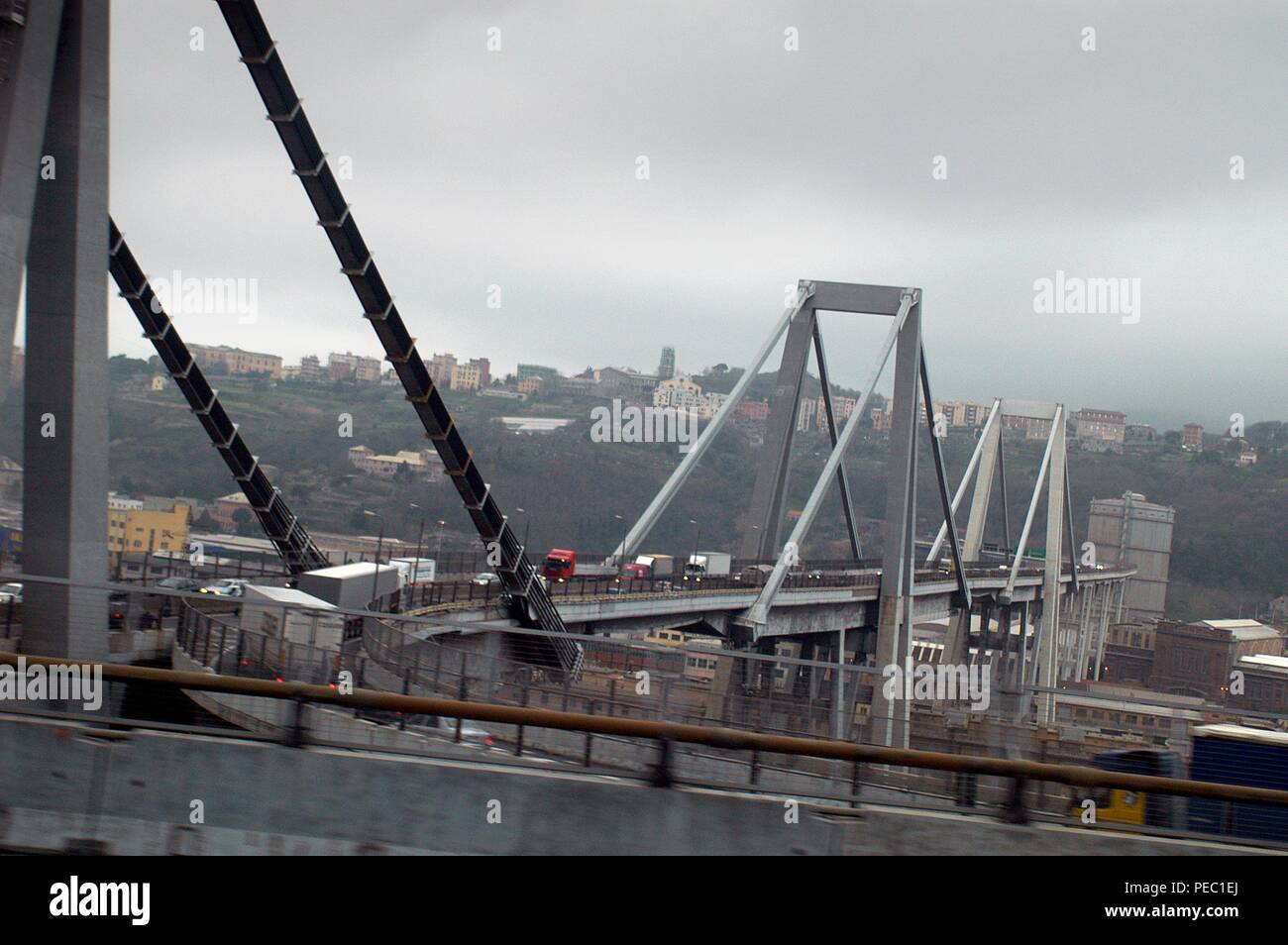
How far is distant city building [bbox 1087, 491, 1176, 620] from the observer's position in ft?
310

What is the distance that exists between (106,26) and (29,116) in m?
1.95

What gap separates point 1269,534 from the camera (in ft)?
264

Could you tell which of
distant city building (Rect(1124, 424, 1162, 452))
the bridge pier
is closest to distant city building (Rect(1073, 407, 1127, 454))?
distant city building (Rect(1124, 424, 1162, 452))

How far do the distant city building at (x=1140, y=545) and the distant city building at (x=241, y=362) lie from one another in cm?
6984

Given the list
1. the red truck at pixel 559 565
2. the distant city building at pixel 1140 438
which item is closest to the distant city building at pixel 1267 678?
the red truck at pixel 559 565

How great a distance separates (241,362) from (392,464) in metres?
30.0

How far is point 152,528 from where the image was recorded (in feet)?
172

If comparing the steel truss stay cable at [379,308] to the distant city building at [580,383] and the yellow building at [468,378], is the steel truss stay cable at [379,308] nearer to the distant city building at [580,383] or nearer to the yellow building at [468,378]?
the yellow building at [468,378]

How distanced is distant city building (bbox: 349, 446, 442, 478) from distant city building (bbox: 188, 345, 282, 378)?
22.5 meters

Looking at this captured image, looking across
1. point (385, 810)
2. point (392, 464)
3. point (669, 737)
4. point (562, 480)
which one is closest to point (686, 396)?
point (562, 480)

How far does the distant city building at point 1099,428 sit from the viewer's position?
460 ft

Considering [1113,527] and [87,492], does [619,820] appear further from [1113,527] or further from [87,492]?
[1113,527]

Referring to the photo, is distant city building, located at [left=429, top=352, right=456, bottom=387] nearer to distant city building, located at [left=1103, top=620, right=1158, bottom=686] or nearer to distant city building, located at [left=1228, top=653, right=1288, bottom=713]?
distant city building, located at [left=1103, top=620, right=1158, bottom=686]
